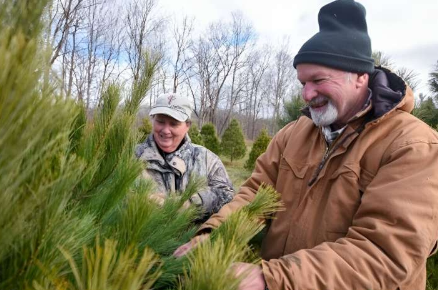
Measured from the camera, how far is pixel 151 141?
2814mm

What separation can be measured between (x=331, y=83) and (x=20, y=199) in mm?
1552

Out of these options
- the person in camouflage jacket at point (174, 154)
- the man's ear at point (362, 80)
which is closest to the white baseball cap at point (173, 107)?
the person in camouflage jacket at point (174, 154)

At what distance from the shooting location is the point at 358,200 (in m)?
1.36

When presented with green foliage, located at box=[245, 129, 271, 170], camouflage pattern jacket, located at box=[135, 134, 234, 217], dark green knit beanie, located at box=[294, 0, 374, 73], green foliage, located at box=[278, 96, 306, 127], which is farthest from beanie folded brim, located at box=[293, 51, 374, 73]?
green foliage, located at box=[245, 129, 271, 170]

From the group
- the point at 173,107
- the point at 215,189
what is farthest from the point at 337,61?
the point at 173,107

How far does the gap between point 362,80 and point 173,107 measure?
1.50 metres

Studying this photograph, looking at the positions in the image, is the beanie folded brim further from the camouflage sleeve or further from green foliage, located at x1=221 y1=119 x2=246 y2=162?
Answer: green foliage, located at x1=221 y1=119 x2=246 y2=162

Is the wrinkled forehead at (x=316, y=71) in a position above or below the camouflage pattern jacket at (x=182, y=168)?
above

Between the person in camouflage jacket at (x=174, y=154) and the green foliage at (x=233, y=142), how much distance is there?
13231mm

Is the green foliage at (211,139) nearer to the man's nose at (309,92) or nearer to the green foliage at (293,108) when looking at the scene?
the green foliage at (293,108)

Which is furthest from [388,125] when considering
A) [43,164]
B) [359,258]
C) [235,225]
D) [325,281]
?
[43,164]

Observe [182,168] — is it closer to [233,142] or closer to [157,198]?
[157,198]

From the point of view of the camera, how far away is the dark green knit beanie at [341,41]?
5.57ft

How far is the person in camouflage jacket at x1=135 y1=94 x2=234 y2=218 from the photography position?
8.68 feet
